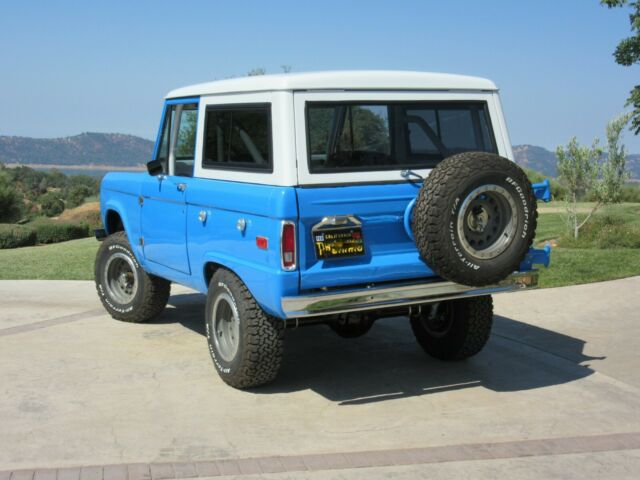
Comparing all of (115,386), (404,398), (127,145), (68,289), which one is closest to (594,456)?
(404,398)

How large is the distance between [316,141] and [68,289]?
597cm

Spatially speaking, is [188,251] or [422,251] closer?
[422,251]

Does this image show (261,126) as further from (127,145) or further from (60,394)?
(127,145)

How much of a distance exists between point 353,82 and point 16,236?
18.1 metres

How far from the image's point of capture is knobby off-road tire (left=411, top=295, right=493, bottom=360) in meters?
6.82

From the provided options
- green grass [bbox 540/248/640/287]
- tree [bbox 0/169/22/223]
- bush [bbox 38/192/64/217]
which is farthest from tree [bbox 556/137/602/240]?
bush [bbox 38/192/64/217]

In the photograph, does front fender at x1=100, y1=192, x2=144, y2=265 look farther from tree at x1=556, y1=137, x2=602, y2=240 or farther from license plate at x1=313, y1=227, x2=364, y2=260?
tree at x1=556, y1=137, x2=602, y2=240

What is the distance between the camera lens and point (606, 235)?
14383 mm

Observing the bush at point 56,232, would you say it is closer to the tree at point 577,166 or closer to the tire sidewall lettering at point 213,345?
the tree at point 577,166

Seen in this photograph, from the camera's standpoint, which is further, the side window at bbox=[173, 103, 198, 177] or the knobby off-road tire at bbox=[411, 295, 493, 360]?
the side window at bbox=[173, 103, 198, 177]

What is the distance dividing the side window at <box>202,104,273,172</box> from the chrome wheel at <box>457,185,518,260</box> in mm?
1401

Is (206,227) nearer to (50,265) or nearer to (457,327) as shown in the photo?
(457,327)

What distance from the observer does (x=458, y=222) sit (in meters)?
5.54

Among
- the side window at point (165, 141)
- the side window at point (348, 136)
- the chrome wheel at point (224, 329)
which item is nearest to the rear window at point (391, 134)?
the side window at point (348, 136)
